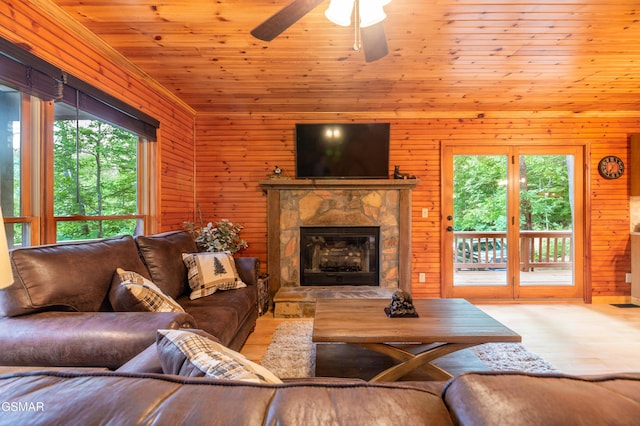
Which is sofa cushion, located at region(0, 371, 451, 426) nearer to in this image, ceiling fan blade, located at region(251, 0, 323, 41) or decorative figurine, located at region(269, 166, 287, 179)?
ceiling fan blade, located at region(251, 0, 323, 41)

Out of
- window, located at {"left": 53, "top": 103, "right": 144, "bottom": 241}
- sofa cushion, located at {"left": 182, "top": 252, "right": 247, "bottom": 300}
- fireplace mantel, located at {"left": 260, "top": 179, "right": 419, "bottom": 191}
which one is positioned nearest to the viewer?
window, located at {"left": 53, "top": 103, "right": 144, "bottom": 241}

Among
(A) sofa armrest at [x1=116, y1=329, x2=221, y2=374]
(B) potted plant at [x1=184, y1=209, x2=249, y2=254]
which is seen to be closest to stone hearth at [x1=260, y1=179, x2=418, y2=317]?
(B) potted plant at [x1=184, y1=209, x2=249, y2=254]

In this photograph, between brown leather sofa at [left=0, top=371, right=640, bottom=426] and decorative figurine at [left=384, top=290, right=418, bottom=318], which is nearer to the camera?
brown leather sofa at [left=0, top=371, right=640, bottom=426]

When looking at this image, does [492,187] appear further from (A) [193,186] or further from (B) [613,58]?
(A) [193,186]

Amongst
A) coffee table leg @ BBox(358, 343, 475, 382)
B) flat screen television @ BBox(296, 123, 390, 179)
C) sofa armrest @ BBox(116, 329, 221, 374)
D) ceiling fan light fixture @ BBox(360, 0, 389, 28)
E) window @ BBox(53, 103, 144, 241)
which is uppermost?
ceiling fan light fixture @ BBox(360, 0, 389, 28)

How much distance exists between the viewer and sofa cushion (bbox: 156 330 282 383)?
0.70m

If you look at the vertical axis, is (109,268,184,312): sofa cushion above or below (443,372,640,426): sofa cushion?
below

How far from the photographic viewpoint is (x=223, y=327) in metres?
1.92

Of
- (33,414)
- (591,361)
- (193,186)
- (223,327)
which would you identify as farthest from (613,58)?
(193,186)

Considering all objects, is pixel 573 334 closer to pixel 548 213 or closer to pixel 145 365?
pixel 548 213

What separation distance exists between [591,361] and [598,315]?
58.5 inches

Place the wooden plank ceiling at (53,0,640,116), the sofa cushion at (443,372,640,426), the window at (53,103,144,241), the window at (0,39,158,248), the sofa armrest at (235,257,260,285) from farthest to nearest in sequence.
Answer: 1. the sofa armrest at (235,257,260,285)
2. the window at (53,103,144,241)
3. the wooden plank ceiling at (53,0,640,116)
4. the window at (0,39,158,248)
5. the sofa cushion at (443,372,640,426)

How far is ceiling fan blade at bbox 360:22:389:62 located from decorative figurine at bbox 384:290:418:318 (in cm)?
165

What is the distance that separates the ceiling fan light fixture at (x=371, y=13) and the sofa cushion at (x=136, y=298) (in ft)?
6.23
